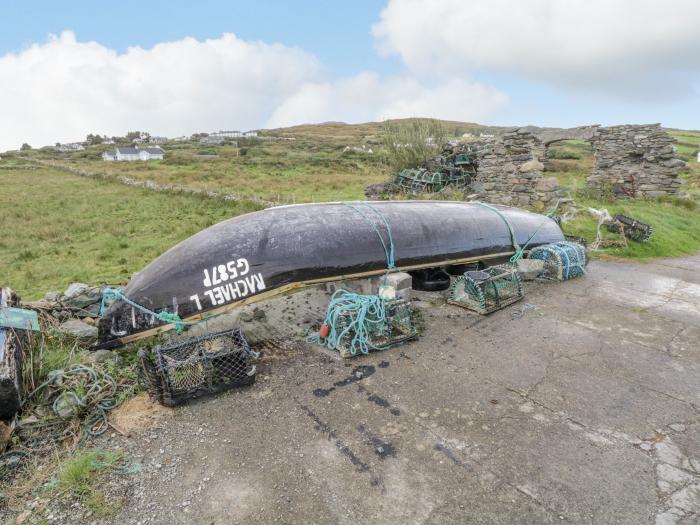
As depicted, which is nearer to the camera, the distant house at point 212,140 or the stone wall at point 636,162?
the stone wall at point 636,162

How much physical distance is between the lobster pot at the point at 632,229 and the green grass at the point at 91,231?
1367cm

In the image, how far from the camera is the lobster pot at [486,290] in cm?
701

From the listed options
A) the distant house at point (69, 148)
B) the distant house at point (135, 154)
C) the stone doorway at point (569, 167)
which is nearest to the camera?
the stone doorway at point (569, 167)

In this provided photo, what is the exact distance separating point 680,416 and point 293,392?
4.43 m

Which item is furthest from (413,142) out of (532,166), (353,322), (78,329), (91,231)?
(78,329)

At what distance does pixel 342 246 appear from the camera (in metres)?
6.57

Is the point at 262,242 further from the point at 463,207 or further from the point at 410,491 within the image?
the point at 463,207

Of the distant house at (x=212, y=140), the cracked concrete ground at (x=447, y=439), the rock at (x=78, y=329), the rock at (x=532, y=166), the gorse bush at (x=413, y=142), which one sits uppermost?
the distant house at (x=212, y=140)

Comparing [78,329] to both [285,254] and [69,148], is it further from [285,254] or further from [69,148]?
[69,148]

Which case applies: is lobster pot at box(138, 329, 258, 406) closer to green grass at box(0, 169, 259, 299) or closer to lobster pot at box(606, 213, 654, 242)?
green grass at box(0, 169, 259, 299)

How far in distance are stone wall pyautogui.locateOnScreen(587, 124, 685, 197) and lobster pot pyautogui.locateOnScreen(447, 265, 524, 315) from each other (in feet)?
44.4

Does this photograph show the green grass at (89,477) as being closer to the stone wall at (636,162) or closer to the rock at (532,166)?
the rock at (532,166)

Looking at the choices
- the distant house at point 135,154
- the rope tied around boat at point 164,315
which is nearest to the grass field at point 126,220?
the rope tied around boat at point 164,315

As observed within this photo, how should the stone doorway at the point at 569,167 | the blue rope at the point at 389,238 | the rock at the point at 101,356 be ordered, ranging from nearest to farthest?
the rock at the point at 101,356
the blue rope at the point at 389,238
the stone doorway at the point at 569,167
